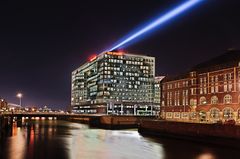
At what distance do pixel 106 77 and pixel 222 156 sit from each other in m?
151

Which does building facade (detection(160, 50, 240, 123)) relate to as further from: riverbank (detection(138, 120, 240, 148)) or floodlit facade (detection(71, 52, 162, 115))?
floodlit facade (detection(71, 52, 162, 115))

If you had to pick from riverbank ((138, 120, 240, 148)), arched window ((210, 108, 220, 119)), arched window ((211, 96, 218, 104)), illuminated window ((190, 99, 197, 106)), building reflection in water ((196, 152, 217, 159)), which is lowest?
building reflection in water ((196, 152, 217, 159))

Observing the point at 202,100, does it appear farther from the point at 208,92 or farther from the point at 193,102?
the point at 193,102

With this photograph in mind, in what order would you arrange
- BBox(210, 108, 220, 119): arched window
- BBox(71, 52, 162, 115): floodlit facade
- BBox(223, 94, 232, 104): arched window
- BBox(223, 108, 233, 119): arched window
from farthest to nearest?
BBox(71, 52, 162, 115): floodlit facade → BBox(210, 108, 220, 119): arched window → BBox(223, 94, 232, 104): arched window → BBox(223, 108, 233, 119): arched window

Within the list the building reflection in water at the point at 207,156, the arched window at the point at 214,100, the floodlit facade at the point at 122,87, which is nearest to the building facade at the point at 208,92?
the arched window at the point at 214,100

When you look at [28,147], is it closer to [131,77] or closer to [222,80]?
[222,80]

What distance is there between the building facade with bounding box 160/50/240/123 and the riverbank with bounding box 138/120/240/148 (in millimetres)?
12492

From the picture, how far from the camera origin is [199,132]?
196ft

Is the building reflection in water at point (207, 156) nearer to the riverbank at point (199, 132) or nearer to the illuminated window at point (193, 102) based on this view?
the riverbank at point (199, 132)

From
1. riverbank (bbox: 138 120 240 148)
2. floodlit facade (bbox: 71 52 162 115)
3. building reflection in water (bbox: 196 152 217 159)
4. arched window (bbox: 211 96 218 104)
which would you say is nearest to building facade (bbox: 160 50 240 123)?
arched window (bbox: 211 96 218 104)

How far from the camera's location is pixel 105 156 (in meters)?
46.5

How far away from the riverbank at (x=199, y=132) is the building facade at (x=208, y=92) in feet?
41.0

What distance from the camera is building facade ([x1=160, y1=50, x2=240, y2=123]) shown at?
240 feet

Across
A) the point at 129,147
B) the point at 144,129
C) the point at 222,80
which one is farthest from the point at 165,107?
the point at 129,147
